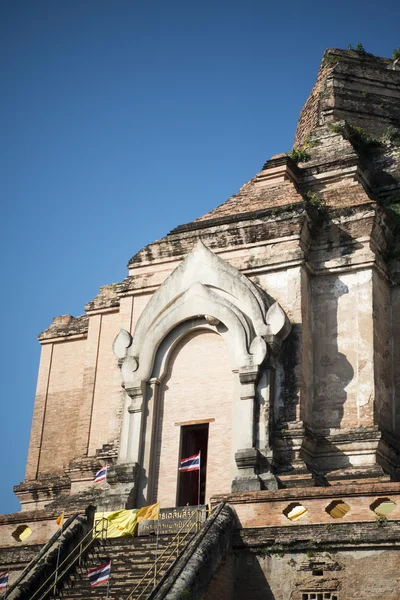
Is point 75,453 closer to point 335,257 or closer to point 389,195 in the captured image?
point 335,257

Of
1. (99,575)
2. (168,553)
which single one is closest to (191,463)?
(168,553)

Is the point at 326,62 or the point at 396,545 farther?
the point at 326,62

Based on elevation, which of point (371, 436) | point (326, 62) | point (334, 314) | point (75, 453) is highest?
point (326, 62)

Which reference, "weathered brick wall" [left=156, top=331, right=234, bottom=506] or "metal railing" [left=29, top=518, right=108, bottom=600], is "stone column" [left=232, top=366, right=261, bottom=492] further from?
"metal railing" [left=29, top=518, right=108, bottom=600]

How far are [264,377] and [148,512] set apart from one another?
3.73 m

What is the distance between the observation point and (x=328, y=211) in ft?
72.6

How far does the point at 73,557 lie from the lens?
1798 centimetres

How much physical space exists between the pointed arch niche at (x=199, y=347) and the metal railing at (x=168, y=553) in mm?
1428

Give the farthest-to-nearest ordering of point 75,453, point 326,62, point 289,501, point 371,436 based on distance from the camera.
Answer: point 326,62 < point 75,453 < point 371,436 < point 289,501

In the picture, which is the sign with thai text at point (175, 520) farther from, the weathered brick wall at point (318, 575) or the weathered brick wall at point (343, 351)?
the weathered brick wall at point (343, 351)

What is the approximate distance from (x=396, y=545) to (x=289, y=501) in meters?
2.18

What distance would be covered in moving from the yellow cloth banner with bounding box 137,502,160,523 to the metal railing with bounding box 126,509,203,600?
581 mm

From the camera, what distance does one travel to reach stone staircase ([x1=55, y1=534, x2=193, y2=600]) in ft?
53.0

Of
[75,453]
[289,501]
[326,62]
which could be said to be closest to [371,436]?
[289,501]
